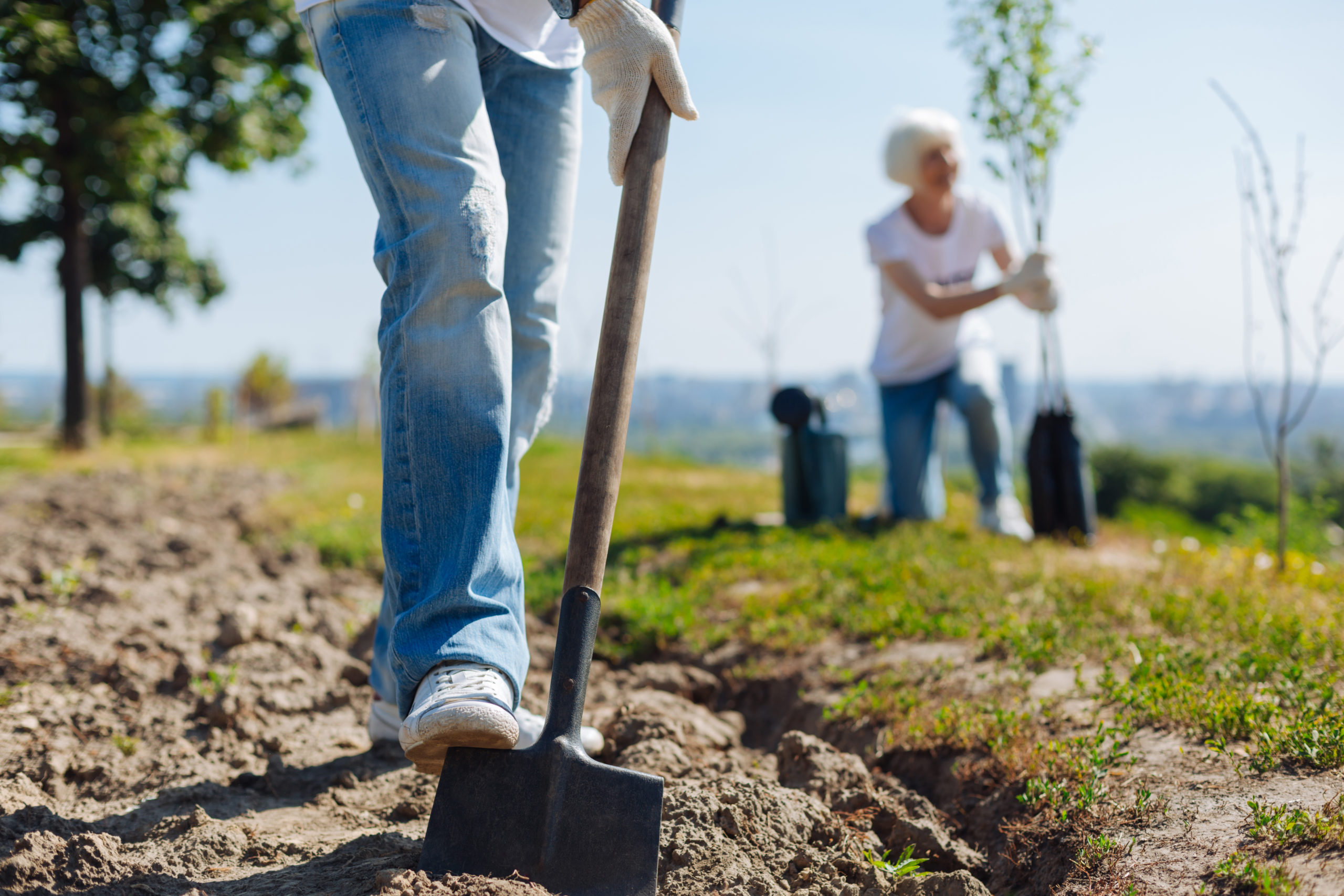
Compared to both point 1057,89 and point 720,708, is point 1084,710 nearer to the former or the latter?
point 720,708

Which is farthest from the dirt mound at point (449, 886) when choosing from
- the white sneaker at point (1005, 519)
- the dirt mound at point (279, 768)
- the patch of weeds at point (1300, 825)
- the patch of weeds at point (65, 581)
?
the white sneaker at point (1005, 519)

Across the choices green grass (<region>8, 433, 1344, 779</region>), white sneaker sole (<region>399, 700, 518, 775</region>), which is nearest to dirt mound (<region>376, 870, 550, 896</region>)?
white sneaker sole (<region>399, 700, 518, 775</region>)

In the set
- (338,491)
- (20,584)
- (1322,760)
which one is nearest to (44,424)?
(338,491)

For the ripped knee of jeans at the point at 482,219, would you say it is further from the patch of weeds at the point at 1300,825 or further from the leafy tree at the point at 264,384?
the leafy tree at the point at 264,384

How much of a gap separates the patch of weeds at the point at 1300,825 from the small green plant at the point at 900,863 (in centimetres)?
50

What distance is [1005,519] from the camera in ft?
16.8

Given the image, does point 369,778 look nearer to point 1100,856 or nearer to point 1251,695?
point 1100,856

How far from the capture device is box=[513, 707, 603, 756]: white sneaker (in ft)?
6.40

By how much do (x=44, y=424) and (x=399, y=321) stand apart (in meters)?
25.7

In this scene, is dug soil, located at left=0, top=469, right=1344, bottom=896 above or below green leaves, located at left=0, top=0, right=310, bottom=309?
below

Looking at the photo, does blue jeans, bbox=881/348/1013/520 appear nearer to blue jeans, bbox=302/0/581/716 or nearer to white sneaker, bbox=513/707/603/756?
white sneaker, bbox=513/707/603/756

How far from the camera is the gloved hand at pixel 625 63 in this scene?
1778 millimetres

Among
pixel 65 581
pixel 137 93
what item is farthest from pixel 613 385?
pixel 137 93

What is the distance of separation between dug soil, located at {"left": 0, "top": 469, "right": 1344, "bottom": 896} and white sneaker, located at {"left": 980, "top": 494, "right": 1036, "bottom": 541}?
96.6 inches
